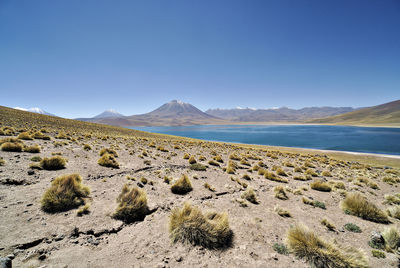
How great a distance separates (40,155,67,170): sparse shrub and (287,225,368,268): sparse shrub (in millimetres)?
10157

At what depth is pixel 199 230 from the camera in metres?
3.89

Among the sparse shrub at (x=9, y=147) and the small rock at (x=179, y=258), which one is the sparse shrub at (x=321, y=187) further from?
the sparse shrub at (x=9, y=147)

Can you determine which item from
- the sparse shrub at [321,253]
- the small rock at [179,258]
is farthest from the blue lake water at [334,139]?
the small rock at [179,258]

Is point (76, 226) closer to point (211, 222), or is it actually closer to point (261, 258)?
point (211, 222)

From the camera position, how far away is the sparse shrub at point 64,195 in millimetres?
4320

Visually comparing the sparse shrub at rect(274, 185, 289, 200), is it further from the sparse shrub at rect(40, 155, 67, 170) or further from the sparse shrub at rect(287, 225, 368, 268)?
the sparse shrub at rect(40, 155, 67, 170)

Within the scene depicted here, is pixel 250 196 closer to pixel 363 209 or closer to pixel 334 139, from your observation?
pixel 363 209

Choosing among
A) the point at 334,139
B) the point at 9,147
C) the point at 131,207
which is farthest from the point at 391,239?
the point at 334,139

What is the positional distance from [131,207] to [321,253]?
5.15 m

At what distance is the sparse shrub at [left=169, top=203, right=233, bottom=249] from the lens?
147 inches

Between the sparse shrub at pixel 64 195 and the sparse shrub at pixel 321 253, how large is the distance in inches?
256

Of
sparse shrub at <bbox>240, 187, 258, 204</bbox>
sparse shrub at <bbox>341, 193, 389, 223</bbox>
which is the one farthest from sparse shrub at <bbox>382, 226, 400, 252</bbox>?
sparse shrub at <bbox>240, 187, 258, 204</bbox>

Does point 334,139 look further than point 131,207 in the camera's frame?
Yes

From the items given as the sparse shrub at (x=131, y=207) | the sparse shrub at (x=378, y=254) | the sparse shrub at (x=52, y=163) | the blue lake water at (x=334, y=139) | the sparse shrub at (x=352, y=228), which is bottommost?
the blue lake water at (x=334, y=139)
